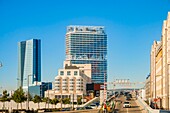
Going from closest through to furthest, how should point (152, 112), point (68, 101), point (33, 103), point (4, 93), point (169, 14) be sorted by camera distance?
→ point (152, 112)
point (169, 14)
point (4, 93)
point (33, 103)
point (68, 101)

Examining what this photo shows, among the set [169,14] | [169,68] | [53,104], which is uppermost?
[169,14]

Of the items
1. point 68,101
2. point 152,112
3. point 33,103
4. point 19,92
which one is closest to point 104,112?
point 152,112

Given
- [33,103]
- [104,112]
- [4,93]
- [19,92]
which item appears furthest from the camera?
[33,103]

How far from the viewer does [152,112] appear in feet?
178

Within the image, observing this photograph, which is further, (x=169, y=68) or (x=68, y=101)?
(x=68, y=101)

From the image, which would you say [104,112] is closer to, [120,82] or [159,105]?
[159,105]

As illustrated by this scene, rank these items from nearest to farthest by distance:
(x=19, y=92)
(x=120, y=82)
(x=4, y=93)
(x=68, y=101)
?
(x=19, y=92) < (x=4, y=93) < (x=68, y=101) < (x=120, y=82)

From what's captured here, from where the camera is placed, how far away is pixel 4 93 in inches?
4336

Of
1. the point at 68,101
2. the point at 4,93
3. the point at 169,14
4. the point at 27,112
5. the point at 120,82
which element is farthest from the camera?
the point at 120,82

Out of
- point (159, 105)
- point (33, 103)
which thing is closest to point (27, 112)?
point (159, 105)

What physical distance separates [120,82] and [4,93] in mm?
96555

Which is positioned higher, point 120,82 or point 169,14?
point 169,14

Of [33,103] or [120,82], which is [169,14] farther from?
[120,82]

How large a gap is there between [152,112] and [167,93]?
45.4m
